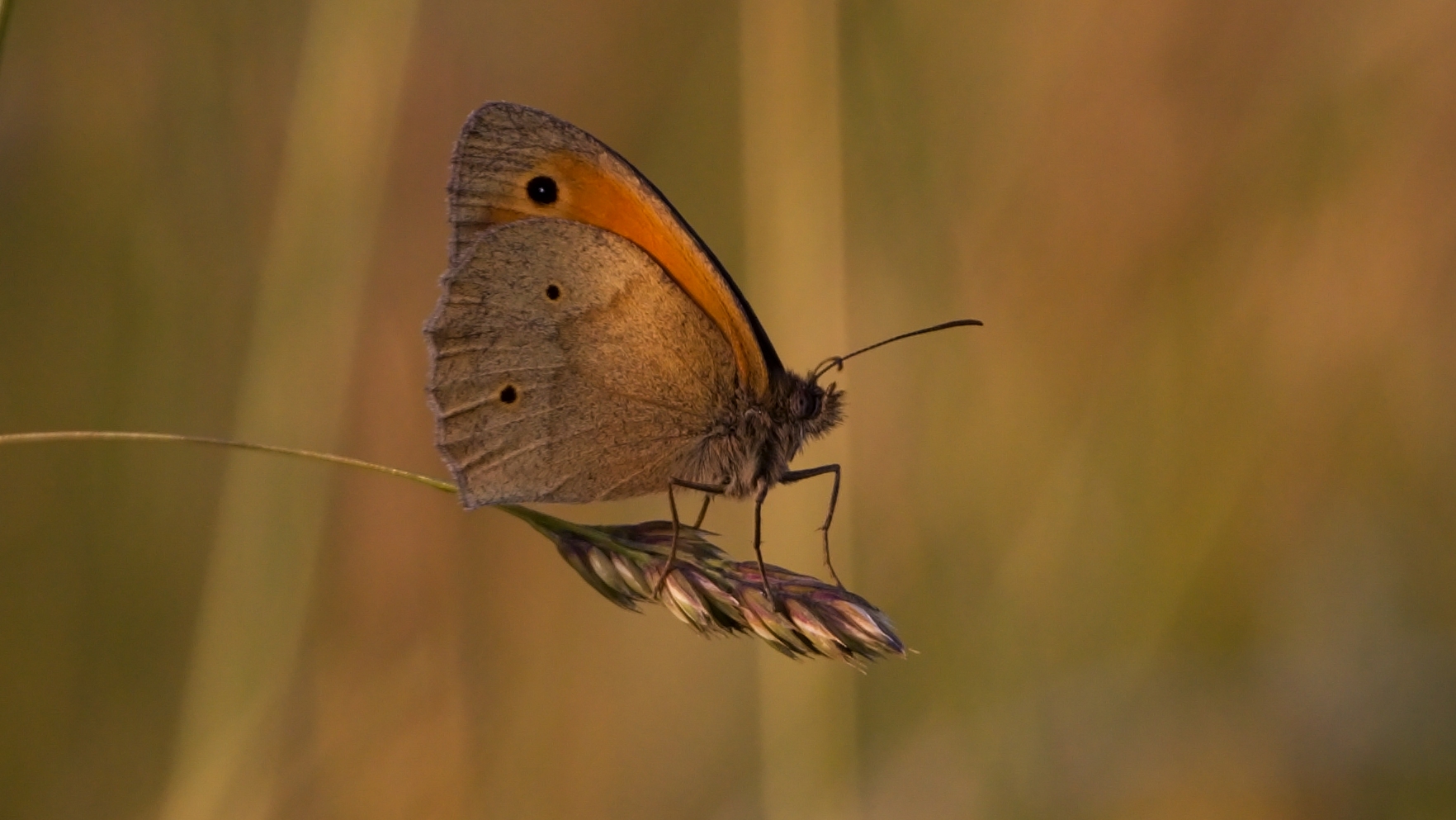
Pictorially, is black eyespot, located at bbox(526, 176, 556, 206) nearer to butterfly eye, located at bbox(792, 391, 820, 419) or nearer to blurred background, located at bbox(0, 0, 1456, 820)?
blurred background, located at bbox(0, 0, 1456, 820)

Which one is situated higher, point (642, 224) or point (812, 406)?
point (642, 224)

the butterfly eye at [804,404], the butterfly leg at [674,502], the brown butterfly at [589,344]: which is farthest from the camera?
the butterfly eye at [804,404]

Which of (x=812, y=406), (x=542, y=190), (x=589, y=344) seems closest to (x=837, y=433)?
(x=812, y=406)

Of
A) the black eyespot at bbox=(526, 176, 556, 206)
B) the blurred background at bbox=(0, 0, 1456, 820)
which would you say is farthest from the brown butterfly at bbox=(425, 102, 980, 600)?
the blurred background at bbox=(0, 0, 1456, 820)

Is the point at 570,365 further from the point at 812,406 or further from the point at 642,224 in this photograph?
the point at 812,406

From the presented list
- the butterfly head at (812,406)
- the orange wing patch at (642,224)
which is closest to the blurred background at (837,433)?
the butterfly head at (812,406)

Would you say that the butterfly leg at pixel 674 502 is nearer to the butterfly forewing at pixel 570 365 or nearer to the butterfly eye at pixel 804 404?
the butterfly forewing at pixel 570 365

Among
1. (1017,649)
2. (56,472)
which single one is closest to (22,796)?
(56,472)
